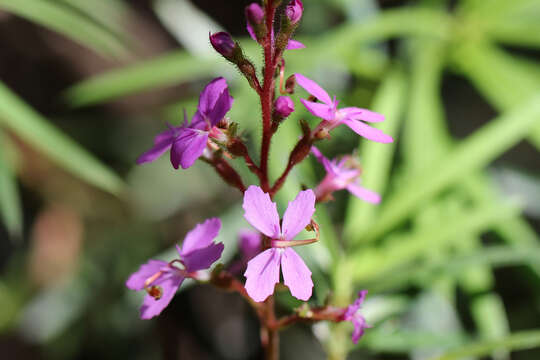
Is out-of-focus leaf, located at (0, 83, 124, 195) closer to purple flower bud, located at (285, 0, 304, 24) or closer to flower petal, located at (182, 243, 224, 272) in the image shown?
flower petal, located at (182, 243, 224, 272)

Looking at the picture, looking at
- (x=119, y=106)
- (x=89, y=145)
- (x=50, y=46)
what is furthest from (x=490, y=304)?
(x=50, y=46)

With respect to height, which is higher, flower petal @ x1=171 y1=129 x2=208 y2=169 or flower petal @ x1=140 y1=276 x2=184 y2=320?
flower petal @ x1=171 y1=129 x2=208 y2=169

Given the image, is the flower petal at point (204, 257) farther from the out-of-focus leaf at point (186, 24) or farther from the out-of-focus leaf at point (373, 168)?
the out-of-focus leaf at point (186, 24)

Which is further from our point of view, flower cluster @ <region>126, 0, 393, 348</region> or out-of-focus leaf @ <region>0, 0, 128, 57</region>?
out-of-focus leaf @ <region>0, 0, 128, 57</region>

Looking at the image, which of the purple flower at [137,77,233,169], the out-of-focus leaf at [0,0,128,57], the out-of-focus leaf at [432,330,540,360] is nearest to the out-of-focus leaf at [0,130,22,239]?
the out-of-focus leaf at [0,0,128,57]

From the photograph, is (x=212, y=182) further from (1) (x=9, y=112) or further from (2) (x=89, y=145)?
(1) (x=9, y=112)

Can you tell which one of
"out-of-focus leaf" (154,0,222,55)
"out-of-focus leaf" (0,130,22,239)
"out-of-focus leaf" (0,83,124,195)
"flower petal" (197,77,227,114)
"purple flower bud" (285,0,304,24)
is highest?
"out-of-focus leaf" (154,0,222,55)

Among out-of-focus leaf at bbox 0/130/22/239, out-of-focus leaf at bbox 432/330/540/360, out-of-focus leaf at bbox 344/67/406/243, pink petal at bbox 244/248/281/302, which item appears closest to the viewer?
pink petal at bbox 244/248/281/302
